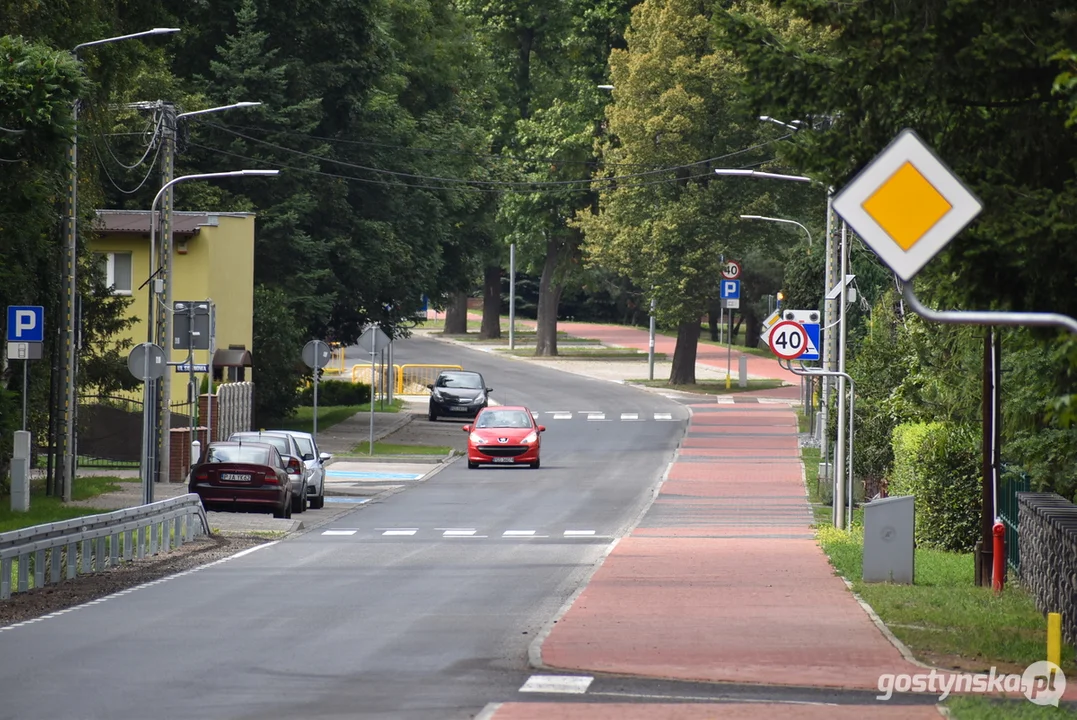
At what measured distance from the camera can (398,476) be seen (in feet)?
133

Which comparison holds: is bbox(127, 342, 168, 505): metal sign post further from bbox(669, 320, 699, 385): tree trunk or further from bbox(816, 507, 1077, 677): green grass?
bbox(669, 320, 699, 385): tree trunk

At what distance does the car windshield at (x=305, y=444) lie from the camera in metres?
34.1

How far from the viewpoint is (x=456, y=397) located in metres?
56.6

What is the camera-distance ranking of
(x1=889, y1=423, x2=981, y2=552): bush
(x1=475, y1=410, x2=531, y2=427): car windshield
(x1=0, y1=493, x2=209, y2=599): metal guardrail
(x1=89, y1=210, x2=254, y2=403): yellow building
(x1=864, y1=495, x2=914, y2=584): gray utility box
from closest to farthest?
(x1=0, y1=493, x2=209, y2=599): metal guardrail
(x1=864, y1=495, x2=914, y2=584): gray utility box
(x1=889, y1=423, x2=981, y2=552): bush
(x1=475, y1=410, x2=531, y2=427): car windshield
(x1=89, y1=210, x2=254, y2=403): yellow building

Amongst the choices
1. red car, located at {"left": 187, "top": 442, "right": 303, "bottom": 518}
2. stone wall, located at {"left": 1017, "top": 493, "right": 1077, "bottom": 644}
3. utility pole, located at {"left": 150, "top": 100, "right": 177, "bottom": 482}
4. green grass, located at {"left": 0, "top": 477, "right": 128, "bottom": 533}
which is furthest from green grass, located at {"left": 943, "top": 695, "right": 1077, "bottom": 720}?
utility pole, located at {"left": 150, "top": 100, "right": 177, "bottom": 482}

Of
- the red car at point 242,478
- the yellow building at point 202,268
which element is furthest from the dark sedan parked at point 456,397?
the red car at point 242,478

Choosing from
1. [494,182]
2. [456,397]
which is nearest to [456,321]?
[494,182]

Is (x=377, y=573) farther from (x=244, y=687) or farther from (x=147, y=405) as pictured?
(x=244, y=687)

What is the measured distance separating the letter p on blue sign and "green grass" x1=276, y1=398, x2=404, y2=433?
24056mm

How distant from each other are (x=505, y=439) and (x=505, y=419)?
86 cm

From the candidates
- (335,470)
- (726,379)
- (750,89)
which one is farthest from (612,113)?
(750,89)

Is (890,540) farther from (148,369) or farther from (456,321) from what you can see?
(456,321)

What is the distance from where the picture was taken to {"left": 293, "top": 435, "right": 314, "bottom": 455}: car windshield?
112 feet

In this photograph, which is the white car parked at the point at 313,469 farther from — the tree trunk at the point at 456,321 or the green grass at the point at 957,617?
the tree trunk at the point at 456,321
